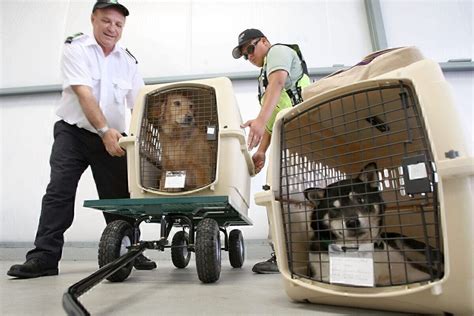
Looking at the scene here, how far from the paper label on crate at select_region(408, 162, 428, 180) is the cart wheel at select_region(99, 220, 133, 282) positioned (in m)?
1.13

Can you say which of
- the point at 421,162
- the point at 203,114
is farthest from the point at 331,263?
the point at 203,114

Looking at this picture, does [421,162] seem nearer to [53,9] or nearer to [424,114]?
[424,114]

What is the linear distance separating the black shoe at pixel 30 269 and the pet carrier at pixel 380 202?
1237 mm

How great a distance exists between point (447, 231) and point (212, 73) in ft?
9.71

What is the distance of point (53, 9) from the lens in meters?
3.70

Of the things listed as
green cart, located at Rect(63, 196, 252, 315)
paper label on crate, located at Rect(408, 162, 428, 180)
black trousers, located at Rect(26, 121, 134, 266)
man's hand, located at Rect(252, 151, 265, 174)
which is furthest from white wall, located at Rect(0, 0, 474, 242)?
paper label on crate, located at Rect(408, 162, 428, 180)

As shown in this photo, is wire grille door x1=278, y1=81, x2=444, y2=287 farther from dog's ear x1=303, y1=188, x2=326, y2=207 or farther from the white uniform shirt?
the white uniform shirt

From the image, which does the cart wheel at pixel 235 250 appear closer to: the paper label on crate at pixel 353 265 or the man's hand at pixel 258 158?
the man's hand at pixel 258 158

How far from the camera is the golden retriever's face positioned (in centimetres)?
169

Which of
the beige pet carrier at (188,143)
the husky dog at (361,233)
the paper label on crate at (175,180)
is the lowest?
the husky dog at (361,233)

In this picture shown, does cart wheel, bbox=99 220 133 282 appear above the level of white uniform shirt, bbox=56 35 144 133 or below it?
below

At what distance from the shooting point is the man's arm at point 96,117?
64.1 inches

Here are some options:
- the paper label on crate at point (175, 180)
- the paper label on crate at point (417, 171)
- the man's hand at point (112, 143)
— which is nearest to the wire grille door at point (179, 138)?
the paper label on crate at point (175, 180)

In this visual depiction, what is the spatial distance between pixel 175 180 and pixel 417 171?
1.06 meters
